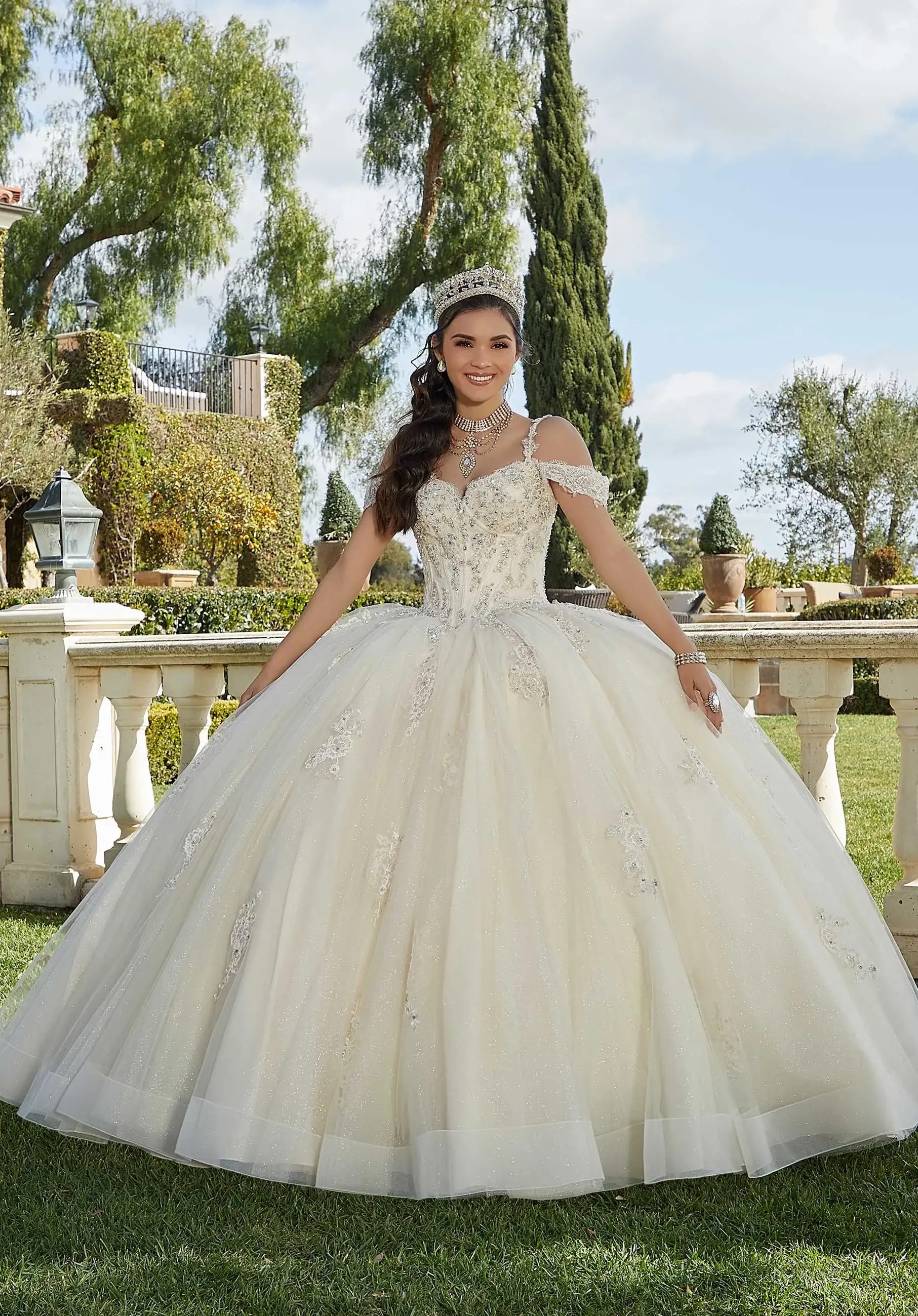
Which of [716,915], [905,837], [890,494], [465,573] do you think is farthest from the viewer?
[890,494]

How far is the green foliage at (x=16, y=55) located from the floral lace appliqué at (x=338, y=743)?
900 inches

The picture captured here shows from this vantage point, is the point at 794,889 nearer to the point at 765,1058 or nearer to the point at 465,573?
the point at 765,1058

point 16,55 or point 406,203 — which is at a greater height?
point 16,55

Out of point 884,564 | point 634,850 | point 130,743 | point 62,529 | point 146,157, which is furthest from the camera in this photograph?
point 146,157

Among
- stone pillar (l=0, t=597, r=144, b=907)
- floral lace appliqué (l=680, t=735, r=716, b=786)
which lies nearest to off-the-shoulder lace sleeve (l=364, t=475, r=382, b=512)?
floral lace appliqué (l=680, t=735, r=716, b=786)

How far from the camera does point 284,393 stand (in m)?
24.1

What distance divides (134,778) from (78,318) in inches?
781

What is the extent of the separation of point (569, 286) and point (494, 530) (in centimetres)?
1879

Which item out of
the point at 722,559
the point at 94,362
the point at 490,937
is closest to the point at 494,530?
the point at 490,937

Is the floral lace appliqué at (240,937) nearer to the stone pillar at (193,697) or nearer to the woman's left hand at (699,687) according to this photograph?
the woman's left hand at (699,687)

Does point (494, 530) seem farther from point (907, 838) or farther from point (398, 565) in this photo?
point (398, 565)

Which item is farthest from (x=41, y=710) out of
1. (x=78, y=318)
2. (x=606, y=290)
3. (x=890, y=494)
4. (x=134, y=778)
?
(x=890, y=494)

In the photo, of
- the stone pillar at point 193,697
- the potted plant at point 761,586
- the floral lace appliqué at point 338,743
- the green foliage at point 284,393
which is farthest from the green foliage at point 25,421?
the floral lace appliqué at point 338,743

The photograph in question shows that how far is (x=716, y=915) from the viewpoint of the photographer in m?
2.74
